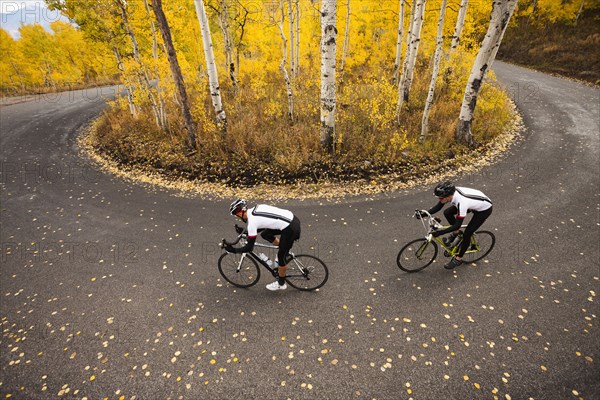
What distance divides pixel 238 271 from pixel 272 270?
2.80ft

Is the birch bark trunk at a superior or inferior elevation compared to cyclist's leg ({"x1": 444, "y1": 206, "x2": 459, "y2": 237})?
superior

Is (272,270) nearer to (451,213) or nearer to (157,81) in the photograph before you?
(451,213)

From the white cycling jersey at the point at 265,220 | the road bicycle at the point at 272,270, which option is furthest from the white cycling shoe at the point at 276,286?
the white cycling jersey at the point at 265,220

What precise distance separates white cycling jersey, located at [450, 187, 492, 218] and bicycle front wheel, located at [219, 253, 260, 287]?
4.50 metres

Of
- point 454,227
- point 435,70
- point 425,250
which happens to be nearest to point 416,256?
point 425,250

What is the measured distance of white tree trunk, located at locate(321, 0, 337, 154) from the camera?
30.7 feet

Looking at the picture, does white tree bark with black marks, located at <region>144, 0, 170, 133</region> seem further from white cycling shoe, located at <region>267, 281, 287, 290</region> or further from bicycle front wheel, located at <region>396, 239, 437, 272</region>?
bicycle front wheel, located at <region>396, 239, 437, 272</region>

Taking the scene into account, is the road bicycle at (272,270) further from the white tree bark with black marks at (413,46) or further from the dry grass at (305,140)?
the white tree bark with black marks at (413,46)

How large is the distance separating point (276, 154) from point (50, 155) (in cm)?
1204

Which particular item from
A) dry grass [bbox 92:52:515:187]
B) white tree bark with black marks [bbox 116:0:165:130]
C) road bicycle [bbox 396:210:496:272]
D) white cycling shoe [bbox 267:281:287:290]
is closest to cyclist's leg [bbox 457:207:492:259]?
road bicycle [bbox 396:210:496:272]

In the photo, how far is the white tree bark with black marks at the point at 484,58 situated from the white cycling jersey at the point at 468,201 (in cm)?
724

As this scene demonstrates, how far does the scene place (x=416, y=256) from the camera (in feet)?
21.4

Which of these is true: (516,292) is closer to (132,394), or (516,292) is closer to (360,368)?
(360,368)

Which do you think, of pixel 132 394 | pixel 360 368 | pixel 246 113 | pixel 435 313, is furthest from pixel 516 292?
pixel 246 113
